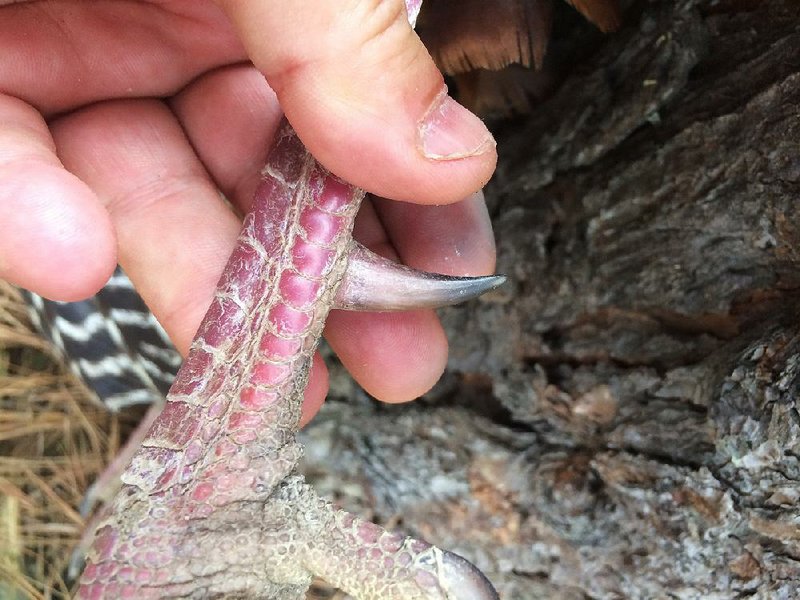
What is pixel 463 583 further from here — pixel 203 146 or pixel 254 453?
pixel 203 146

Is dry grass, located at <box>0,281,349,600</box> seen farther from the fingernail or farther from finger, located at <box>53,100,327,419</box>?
the fingernail

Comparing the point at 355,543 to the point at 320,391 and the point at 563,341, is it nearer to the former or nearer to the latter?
the point at 320,391

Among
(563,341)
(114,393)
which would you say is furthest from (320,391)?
(114,393)

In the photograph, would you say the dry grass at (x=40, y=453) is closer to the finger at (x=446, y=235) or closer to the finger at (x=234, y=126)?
the finger at (x=234, y=126)

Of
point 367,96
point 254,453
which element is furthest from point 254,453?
point 367,96

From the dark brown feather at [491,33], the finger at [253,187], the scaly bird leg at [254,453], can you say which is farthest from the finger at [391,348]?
the dark brown feather at [491,33]

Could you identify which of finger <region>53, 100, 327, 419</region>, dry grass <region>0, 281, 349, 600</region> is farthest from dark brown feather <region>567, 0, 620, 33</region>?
dry grass <region>0, 281, 349, 600</region>

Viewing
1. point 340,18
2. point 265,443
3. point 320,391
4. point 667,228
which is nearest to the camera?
point 340,18
